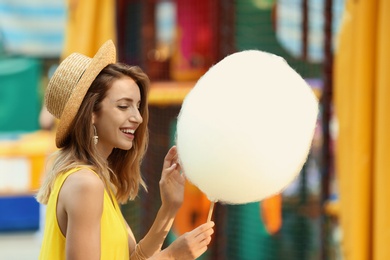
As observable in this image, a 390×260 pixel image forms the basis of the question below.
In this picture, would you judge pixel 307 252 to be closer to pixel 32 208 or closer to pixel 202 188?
pixel 202 188

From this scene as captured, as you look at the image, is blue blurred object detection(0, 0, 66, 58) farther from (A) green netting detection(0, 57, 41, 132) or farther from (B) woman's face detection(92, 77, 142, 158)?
(B) woman's face detection(92, 77, 142, 158)

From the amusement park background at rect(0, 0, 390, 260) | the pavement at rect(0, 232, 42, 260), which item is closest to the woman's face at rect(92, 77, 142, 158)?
the amusement park background at rect(0, 0, 390, 260)

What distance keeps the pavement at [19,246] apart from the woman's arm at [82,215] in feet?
17.1

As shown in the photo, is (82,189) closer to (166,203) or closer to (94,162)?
(94,162)

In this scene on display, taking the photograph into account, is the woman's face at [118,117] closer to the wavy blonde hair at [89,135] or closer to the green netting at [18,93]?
the wavy blonde hair at [89,135]

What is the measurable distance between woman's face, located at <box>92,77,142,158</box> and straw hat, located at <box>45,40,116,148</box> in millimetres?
70

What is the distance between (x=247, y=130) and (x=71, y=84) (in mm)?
486

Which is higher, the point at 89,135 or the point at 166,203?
the point at 89,135

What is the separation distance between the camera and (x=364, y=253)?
11.3ft

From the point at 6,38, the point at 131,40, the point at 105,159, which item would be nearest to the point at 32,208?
the point at 6,38

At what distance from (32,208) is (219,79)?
6.23 meters

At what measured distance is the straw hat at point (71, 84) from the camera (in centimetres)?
235

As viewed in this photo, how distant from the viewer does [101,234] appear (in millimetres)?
2297

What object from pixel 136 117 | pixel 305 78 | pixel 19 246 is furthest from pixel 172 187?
pixel 19 246
